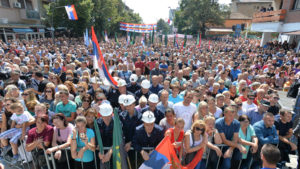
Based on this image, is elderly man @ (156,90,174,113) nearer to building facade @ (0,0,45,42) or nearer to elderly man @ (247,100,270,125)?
elderly man @ (247,100,270,125)

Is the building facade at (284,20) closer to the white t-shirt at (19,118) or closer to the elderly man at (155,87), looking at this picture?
the elderly man at (155,87)

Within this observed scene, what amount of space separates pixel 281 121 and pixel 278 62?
32.5 ft

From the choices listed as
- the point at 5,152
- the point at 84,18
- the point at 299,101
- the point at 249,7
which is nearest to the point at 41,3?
the point at 84,18

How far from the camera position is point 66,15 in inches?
1150

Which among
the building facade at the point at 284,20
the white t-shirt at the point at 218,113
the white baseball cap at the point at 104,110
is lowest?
the white t-shirt at the point at 218,113

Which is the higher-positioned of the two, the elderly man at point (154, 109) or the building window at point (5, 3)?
the building window at point (5, 3)

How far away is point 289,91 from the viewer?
810cm

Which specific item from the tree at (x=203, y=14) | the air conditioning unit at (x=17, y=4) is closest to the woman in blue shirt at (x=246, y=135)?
the air conditioning unit at (x=17, y=4)

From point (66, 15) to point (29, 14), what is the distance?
5287 mm

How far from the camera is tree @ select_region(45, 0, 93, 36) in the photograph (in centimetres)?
2800

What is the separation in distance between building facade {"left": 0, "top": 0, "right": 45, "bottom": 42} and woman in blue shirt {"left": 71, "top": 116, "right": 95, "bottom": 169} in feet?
86.4

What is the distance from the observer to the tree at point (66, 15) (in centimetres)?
2800

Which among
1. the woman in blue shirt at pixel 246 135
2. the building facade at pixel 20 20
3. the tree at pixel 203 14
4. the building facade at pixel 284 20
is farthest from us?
the tree at pixel 203 14

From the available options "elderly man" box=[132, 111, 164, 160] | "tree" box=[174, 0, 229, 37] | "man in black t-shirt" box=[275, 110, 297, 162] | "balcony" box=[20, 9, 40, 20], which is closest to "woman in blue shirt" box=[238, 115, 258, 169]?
"man in black t-shirt" box=[275, 110, 297, 162]
